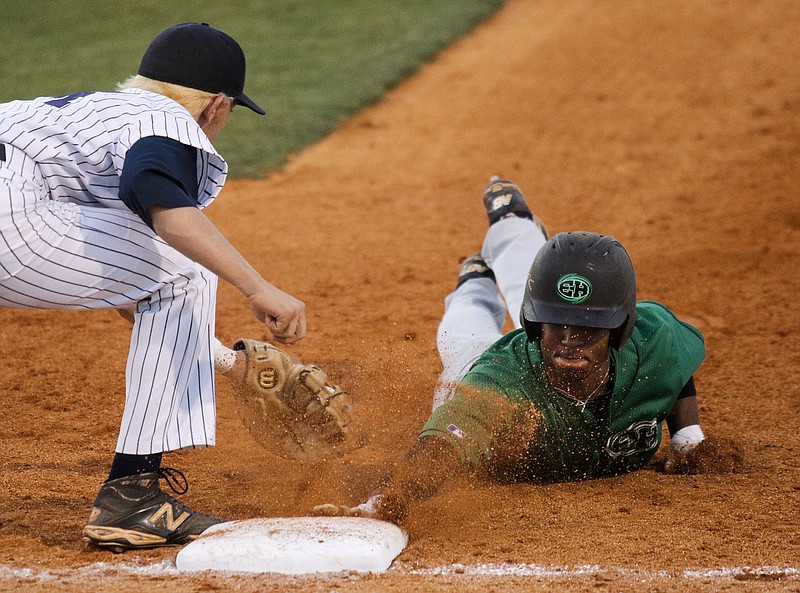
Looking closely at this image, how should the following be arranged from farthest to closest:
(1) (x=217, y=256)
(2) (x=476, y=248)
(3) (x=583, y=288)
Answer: (2) (x=476, y=248)
(3) (x=583, y=288)
(1) (x=217, y=256)

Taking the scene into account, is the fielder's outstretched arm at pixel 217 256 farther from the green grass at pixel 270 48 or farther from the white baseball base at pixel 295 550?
the green grass at pixel 270 48

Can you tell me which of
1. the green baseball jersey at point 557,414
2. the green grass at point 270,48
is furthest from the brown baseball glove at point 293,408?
the green grass at point 270,48

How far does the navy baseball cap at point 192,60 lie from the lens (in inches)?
110

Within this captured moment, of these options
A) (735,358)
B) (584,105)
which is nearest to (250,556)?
(735,358)

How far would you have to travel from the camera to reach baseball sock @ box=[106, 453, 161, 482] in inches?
106

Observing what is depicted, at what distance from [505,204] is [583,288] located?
166cm

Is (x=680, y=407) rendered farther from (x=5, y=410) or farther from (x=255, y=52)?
(x=255, y=52)

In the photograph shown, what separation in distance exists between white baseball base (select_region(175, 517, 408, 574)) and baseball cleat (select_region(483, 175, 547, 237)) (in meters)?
2.11

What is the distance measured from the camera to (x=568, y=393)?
3041 mm

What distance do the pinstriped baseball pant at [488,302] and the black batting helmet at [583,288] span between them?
0.64 meters

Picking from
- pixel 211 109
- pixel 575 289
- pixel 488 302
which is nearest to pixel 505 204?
pixel 488 302

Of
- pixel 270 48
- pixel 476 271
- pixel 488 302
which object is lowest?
pixel 488 302

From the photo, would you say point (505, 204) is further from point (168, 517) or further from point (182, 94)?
point (168, 517)

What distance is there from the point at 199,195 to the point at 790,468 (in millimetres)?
1982
